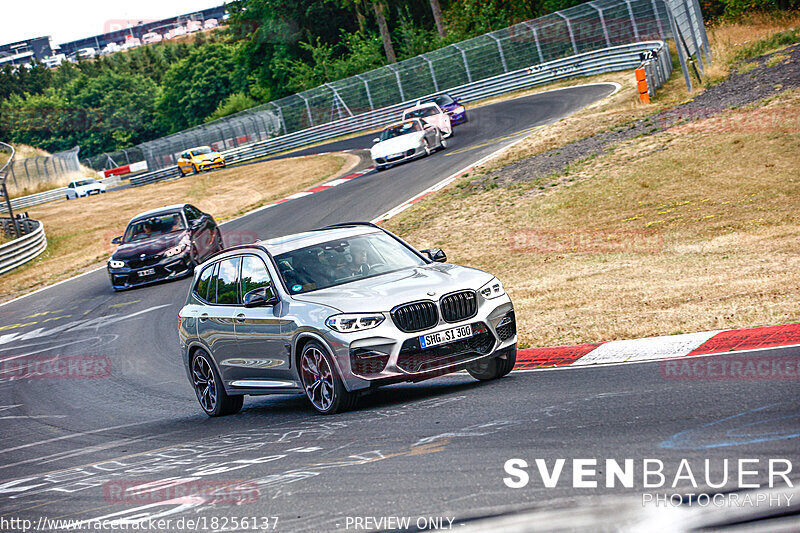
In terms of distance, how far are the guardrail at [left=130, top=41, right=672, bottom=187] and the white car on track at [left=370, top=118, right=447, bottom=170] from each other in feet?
27.8

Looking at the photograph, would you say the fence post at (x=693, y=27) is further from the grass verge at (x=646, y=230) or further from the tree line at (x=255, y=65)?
the tree line at (x=255, y=65)

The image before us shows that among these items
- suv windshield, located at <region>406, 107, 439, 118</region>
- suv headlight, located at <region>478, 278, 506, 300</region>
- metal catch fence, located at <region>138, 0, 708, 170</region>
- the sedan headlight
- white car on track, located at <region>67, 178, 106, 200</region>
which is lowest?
suv headlight, located at <region>478, 278, 506, 300</region>

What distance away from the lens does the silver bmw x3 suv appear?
8.05 metres

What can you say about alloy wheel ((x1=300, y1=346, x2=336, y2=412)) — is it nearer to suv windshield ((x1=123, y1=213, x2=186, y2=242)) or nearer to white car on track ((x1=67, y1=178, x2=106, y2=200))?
suv windshield ((x1=123, y1=213, x2=186, y2=242))

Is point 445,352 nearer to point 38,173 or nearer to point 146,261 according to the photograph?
point 146,261

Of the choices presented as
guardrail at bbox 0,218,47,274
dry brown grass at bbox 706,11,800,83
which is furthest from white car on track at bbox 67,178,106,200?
dry brown grass at bbox 706,11,800,83

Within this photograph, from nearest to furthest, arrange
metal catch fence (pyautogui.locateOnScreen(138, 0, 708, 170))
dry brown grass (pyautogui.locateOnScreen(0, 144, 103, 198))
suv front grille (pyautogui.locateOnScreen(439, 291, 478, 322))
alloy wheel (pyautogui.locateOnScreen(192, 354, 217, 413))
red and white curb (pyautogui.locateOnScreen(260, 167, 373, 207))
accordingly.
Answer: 1. suv front grille (pyautogui.locateOnScreen(439, 291, 478, 322))
2. alloy wheel (pyautogui.locateOnScreen(192, 354, 217, 413))
3. red and white curb (pyautogui.locateOnScreen(260, 167, 373, 207))
4. metal catch fence (pyautogui.locateOnScreen(138, 0, 708, 170))
5. dry brown grass (pyautogui.locateOnScreen(0, 144, 103, 198))

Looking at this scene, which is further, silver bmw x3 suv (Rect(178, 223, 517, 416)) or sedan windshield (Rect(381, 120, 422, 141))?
sedan windshield (Rect(381, 120, 422, 141))

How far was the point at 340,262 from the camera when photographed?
9.27 metres

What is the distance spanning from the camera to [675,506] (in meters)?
4.41

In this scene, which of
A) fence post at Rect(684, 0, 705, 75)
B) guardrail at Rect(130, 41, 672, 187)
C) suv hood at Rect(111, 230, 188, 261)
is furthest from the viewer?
guardrail at Rect(130, 41, 672, 187)

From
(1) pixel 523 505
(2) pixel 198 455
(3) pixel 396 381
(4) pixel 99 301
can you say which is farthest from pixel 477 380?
(4) pixel 99 301

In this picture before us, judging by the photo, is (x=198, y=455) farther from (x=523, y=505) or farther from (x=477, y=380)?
(x=523, y=505)

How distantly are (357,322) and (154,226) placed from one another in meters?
16.0
